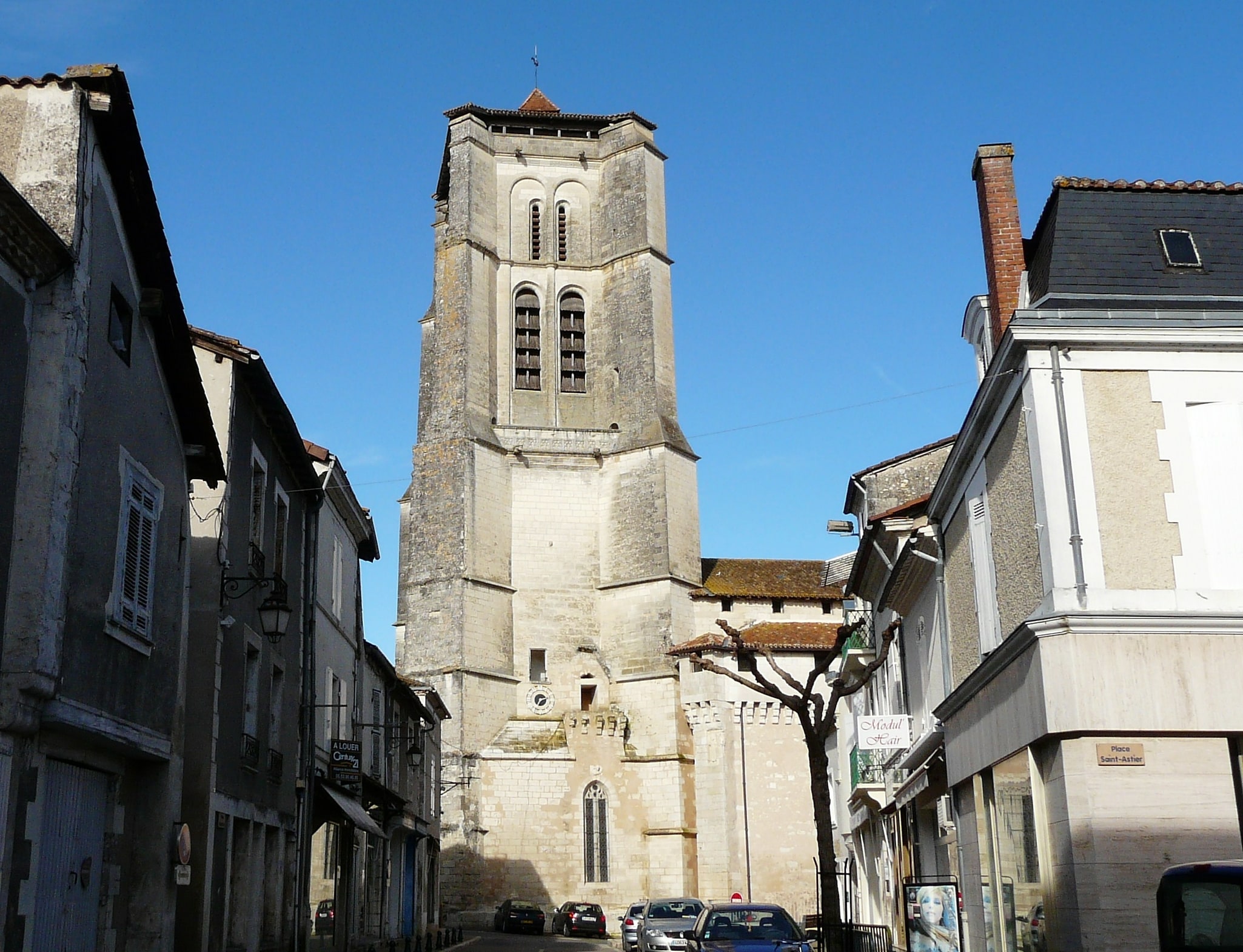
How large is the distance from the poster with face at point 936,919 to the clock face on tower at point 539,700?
115 feet

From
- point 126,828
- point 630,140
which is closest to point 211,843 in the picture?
point 126,828

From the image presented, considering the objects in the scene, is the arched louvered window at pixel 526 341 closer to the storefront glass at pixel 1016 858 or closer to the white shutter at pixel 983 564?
the white shutter at pixel 983 564

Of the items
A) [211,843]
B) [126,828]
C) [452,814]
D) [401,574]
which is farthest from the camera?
[401,574]

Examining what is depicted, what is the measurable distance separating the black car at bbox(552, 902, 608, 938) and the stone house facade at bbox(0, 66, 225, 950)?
26.4 meters

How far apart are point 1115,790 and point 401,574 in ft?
127

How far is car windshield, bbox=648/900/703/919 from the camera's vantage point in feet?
78.5

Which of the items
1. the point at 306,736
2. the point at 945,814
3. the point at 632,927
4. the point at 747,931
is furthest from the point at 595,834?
the point at 747,931

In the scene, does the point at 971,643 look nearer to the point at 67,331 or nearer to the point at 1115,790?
the point at 1115,790

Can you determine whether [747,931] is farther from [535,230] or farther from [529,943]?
[535,230]

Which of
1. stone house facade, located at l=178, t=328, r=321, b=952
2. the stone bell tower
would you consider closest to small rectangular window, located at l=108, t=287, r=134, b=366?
stone house facade, located at l=178, t=328, r=321, b=952

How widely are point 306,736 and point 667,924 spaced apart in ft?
24.7

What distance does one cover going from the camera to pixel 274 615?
15.1m

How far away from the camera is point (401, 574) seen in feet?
156

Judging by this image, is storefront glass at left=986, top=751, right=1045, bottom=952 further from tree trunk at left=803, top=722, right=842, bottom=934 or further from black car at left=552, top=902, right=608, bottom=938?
black car at left=552, top=902, right=608, bottom=938
